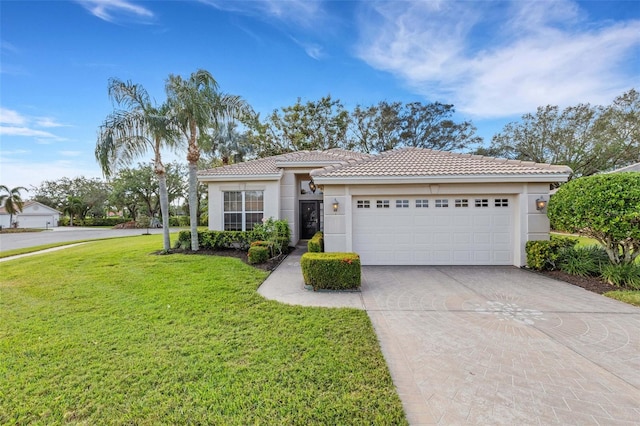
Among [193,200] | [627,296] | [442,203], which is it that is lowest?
[627,296]

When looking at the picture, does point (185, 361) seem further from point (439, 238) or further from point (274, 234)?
point (439, 238)

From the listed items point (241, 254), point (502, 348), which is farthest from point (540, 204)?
point (241, 254)

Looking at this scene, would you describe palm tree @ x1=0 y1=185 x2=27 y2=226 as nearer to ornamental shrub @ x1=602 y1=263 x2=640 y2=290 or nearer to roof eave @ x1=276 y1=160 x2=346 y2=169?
roof eave @ x1=276 y1=160 x2=346 y2=169

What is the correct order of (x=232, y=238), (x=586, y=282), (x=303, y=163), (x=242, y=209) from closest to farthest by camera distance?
(x=586, y=282), (x=232, y=238), (x=242, y=209), (x=303, y=163)

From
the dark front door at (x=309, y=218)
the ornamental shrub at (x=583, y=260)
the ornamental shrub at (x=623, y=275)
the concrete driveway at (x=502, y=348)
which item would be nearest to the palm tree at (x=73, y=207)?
the dark front door at (x=309, y=218)

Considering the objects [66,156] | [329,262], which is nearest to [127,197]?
[66,156]

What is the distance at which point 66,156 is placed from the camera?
25.4m

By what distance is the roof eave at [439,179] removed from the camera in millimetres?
8383

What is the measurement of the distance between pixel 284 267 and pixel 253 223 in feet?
14.4

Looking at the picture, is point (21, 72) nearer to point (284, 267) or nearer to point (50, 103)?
point (50, 103)

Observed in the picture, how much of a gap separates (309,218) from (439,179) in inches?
315

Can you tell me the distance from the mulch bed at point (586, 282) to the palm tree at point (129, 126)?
14.6 metres

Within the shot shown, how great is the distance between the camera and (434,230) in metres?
9.07

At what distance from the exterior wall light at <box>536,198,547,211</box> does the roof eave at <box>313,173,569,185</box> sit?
61cm
